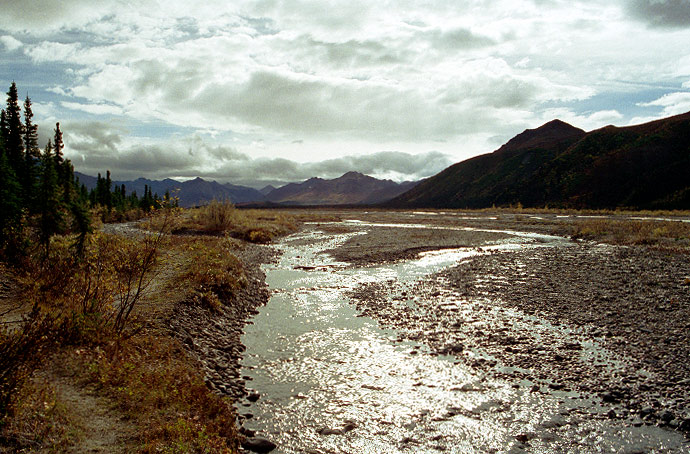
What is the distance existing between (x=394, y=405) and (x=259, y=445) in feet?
9.79

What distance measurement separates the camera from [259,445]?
284 inches

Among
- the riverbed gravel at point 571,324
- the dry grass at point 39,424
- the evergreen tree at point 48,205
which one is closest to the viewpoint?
the dry grass at point 39,424

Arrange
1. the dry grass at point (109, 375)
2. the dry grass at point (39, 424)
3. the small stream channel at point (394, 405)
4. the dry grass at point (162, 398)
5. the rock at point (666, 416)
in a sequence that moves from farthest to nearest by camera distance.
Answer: the rock at point (666, 416) → the small stream channel at point (394, 405) → the dry grass at point (162, 398) → the dry grass at point (109, 375) → the dry grass at point (39, 424)

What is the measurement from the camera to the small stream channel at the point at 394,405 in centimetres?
732

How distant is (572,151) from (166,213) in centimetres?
18718

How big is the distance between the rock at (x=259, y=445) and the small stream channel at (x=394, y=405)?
15 centimetres

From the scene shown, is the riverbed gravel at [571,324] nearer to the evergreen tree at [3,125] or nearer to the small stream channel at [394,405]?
the small stream channel at [394,405]

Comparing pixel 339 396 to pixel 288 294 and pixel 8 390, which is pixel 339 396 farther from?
pixel 288 294

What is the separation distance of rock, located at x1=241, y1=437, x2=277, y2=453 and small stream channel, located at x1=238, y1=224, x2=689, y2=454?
0.15m

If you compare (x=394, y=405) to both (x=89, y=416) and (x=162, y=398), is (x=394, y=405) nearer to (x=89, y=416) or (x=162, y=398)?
(x=162, y=398)

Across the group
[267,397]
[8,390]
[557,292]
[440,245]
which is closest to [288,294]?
[267,397]

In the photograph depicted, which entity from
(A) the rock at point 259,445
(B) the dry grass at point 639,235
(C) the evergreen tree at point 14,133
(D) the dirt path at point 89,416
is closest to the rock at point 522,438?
(A) the rock at point 259,445

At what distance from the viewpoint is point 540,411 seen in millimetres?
8305

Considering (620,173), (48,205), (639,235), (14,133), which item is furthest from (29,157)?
(620,173)
